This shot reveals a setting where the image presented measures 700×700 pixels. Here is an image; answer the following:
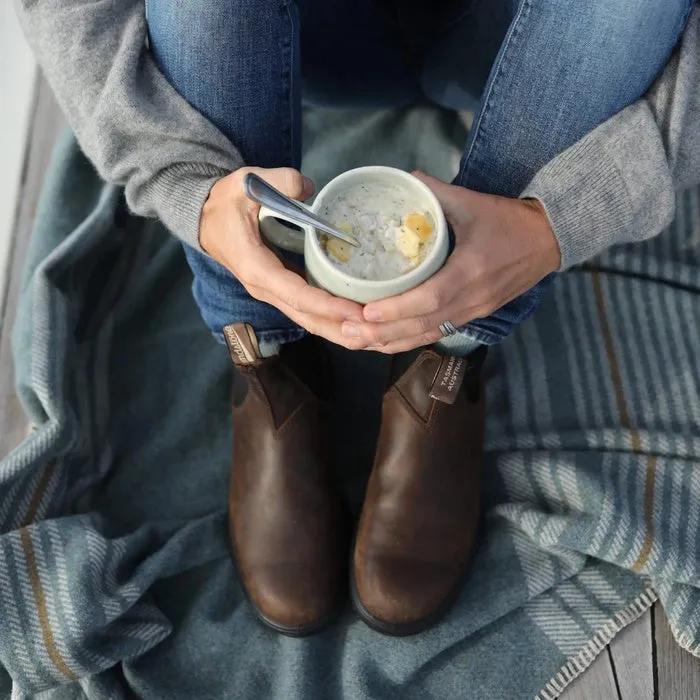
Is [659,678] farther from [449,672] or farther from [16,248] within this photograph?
[16,248]

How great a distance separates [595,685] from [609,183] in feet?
1.77

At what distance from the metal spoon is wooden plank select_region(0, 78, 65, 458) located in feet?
2.00

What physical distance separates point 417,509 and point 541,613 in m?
0.19

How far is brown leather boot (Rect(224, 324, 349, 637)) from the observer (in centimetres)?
74

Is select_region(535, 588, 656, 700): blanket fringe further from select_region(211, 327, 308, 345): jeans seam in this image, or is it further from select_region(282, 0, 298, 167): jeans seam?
select_region(282, 0, 298, 167): jeans seam

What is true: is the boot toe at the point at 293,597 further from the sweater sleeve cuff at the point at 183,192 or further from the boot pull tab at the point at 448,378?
the sweater sleeve cuff at the point at 183,192

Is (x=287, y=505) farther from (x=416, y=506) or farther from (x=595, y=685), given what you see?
(x=595, y=685)

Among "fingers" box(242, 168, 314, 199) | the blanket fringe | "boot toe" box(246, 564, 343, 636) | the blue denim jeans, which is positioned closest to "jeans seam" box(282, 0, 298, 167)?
the blue denim jeans

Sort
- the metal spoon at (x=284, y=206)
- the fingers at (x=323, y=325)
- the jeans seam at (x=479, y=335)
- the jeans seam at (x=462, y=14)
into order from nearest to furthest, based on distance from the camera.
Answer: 1. the metal spoon at (x=284, y=206)
2. the fingers at (x=323, y=325)
3. the jeans seam at (x=479, y=335)
4. the jeans seam at (x=462, y=14)

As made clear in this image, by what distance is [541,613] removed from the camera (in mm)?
771

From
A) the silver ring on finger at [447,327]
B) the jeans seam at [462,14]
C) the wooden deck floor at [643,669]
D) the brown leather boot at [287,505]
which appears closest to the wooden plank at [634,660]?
the wooden deck floor at [643,669]

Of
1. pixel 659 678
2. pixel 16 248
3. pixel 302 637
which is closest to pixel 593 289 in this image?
pixel 659 678

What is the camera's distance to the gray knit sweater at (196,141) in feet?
1.92

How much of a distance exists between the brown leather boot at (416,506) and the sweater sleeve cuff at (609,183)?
19 centimetres
